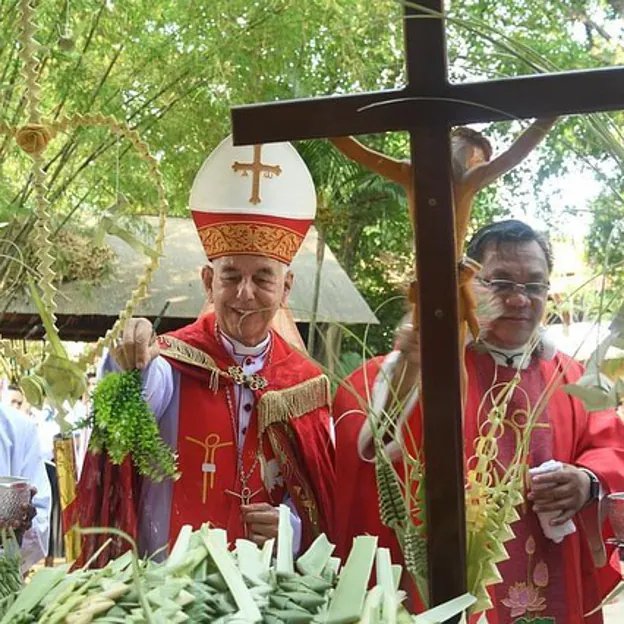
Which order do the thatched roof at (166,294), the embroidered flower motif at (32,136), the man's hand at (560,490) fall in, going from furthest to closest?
the thatched roof at (166,294)
the man's hand at (560,490)
the embroidered flower motif at (32,136)

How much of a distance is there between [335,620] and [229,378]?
1.26 meters

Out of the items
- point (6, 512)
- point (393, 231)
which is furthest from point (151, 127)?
point (6, 512)

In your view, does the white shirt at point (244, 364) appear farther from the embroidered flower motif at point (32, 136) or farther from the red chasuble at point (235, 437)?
the embroidered flower motif at point (32, 136)

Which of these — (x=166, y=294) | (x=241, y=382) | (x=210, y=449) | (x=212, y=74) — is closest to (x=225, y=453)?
(x=210, y=449)

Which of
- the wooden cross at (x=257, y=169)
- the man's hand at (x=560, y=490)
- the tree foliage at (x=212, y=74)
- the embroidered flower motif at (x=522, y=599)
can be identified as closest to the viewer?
the man's hand at (x=560, y=490)

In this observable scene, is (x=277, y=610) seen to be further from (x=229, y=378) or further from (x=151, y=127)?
(x=151, y=127)

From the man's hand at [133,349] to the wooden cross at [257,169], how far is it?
0.36 metres

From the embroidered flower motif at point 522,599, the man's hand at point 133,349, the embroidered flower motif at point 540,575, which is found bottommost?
the embroidered flower motif at point 522,599

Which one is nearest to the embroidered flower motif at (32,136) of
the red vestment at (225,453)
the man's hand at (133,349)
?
A: the man's hand at (133,349)

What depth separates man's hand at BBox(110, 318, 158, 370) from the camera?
6.10ft

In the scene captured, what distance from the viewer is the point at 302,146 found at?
2.86 meters

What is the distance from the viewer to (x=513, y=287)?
1851 mm

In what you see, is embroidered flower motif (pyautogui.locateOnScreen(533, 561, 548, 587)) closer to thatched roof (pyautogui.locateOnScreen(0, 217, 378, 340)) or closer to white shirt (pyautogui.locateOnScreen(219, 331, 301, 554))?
white shirt (pyautogui.locateOnScreen(219, 331, 301, 554))

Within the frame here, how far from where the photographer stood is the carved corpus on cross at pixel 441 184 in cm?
119
